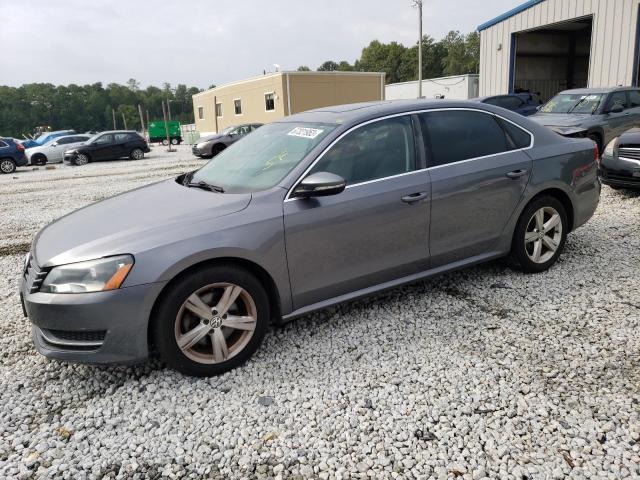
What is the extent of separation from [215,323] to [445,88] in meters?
37.2

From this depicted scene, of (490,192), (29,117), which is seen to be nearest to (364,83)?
(490,192)

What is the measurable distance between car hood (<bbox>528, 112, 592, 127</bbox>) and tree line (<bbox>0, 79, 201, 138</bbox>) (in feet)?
311

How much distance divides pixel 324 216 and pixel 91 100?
115354 millimetres

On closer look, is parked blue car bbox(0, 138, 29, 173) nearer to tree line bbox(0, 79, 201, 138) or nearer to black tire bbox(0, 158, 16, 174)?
black tire bbox(0, 158, 16, 174)

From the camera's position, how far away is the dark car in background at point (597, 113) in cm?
1012

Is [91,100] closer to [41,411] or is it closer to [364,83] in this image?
[364,83]

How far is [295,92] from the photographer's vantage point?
33.7 m

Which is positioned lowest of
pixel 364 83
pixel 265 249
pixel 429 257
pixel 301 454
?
pixel 301 454

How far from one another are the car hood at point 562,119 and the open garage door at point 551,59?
14.2 m

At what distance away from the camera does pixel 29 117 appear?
93875mm

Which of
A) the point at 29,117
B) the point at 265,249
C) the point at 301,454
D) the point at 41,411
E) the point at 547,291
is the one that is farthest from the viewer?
the point at 29,117

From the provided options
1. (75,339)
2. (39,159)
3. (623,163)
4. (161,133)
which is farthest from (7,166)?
(161,133)

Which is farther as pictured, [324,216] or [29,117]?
[29,117]

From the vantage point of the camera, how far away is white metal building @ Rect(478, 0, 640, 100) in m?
16.6
